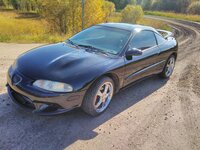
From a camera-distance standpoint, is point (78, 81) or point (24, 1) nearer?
point (78, 81)

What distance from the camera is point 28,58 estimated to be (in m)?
3.62

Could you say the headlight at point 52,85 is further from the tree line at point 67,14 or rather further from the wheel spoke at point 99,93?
the tree line at point 67,14

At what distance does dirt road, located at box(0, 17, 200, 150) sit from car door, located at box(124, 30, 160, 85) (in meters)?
0.51

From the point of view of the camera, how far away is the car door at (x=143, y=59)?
411 centimetres

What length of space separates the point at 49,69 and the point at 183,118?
2.55 m

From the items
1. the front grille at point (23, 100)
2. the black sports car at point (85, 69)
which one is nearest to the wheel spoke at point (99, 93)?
the black sports car at point (85, 69)

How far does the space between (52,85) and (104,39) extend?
1.68 meters

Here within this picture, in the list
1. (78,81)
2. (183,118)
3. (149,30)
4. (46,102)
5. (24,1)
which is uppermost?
(149,30)

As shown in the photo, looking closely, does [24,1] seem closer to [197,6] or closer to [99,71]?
[197,6]

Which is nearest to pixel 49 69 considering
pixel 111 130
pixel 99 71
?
pixel 99 71

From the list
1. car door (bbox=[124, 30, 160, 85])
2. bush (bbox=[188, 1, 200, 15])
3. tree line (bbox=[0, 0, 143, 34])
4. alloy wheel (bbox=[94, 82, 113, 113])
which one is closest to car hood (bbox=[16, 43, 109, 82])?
alloy wheel (bbox=[94, 82, 113, 113])

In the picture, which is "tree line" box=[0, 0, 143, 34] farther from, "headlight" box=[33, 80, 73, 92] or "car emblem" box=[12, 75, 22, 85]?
"headlight" box=[33, 80, 73, 92]

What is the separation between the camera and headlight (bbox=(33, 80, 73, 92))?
3.05 meters

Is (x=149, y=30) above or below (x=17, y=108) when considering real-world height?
above
